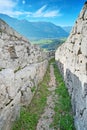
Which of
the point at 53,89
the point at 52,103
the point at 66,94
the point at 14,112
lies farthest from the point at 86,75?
the point at 53,89

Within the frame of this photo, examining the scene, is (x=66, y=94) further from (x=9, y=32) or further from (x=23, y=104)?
(x=9, y=32)

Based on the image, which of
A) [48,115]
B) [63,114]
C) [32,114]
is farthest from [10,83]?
[63,114]

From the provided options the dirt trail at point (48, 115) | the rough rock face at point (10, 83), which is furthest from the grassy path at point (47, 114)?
the rough rock face at point (10, 83)

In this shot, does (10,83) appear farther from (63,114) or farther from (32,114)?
(63,114)

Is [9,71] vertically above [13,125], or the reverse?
[9,71]

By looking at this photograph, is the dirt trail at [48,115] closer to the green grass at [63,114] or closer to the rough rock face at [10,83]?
the green grass at [63,114]

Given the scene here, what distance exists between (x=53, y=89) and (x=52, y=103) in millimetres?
5791

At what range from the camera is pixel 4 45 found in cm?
2416

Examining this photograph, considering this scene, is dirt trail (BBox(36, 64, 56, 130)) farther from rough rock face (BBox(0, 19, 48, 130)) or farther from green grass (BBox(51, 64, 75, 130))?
rough rock face (BBox(0, 19, 48, 130))

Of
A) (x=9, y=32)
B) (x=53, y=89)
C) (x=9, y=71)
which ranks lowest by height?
(x=53, y=89)

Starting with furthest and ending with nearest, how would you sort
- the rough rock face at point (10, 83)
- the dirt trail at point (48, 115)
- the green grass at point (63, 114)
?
the dirt trail at point (48, 115) < the green grass at point (63, 114) < the rough rock face at point (10, 83)

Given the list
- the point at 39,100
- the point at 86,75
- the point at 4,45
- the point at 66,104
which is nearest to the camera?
the point at 86,75

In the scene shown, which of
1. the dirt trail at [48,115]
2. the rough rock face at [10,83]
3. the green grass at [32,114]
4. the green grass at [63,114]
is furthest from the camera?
the dirt trail at [48,115]

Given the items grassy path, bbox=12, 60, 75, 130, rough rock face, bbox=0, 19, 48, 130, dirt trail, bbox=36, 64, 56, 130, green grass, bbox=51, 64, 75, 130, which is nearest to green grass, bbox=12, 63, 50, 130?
grassy path, bbox=12, 60, 75, 130
